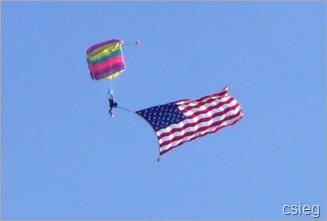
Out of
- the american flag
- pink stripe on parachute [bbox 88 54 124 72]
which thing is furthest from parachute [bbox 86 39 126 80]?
the american flag

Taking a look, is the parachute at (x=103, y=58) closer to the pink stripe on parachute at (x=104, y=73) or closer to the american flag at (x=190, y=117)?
the pink stripe on parachute at (x=104, y=73)

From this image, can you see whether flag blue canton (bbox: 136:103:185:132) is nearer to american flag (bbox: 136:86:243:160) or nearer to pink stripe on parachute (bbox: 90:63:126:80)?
american flag (bbox: 136:86:243:160)

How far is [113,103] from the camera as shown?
4931 centimetres

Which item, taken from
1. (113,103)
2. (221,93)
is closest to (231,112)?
(221,93)

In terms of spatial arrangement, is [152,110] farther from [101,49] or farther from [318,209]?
[318,209]

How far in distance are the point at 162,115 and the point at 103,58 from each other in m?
4.64

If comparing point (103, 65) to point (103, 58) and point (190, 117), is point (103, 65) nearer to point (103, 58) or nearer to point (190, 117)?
point (103, 58)

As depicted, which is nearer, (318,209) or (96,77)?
(318,209)

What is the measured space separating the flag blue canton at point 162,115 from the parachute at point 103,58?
3.59 meters

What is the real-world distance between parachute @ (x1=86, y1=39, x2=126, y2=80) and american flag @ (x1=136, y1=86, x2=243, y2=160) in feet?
11.6

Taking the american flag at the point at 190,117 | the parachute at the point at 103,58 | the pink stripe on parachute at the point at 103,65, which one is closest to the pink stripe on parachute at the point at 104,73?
the parachute at the point at 103,58

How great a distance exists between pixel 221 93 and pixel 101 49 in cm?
620

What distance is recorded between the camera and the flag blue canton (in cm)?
4706

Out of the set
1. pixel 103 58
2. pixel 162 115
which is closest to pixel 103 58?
pixel 103 58
